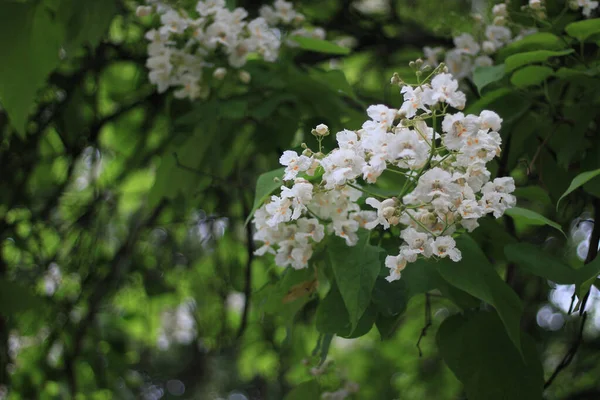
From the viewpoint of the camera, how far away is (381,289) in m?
1.10

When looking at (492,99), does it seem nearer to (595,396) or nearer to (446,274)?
(446,274)

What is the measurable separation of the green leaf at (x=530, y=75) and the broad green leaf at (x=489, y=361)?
1.60 feet

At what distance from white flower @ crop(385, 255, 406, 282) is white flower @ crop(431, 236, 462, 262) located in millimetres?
50

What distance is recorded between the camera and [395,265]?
1.03 metres

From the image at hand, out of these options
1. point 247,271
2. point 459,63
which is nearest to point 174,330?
point 247,271

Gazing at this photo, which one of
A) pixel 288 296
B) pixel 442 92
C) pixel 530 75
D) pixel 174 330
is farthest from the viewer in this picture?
pixel 174 330

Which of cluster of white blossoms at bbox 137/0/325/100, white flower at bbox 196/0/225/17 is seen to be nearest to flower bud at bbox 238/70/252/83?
cluster of white blossoms at bbox 137/0/325/100

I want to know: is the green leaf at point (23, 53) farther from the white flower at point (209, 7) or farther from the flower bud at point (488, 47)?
the flower bud at point (488, 47)

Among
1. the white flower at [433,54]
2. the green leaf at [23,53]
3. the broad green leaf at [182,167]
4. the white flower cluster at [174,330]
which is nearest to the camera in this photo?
the green leaf at [23,53]

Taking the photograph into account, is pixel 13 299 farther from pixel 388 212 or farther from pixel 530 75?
pixel 530 75

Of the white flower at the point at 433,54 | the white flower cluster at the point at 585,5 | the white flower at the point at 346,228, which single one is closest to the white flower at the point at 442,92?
the white flower at the point at 346,228

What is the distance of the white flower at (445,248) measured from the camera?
3.29ft

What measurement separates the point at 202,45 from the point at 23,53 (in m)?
0.39

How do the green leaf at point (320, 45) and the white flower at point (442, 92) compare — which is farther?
the green leaf at point (320, 45)
